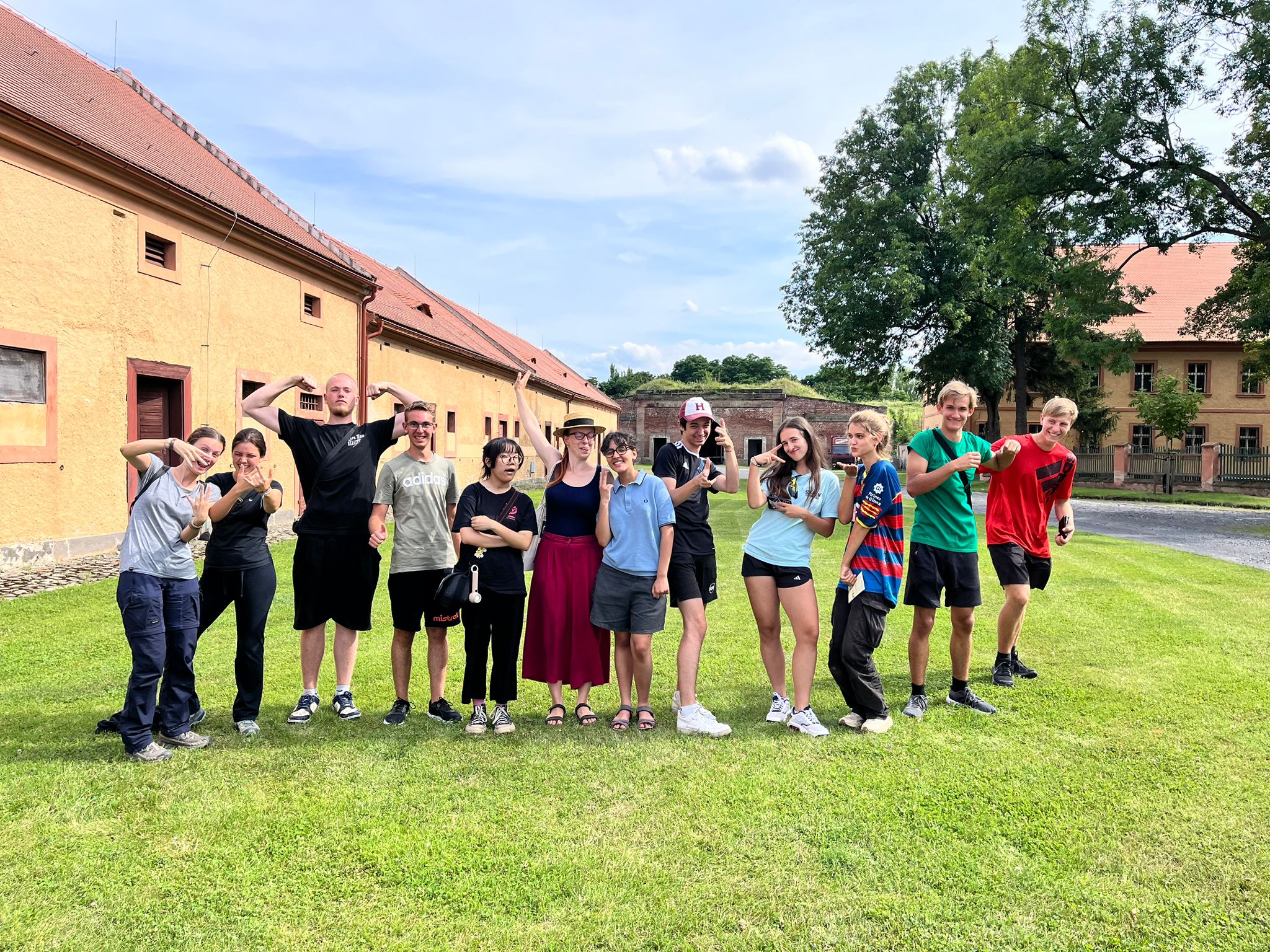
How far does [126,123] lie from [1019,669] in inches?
615

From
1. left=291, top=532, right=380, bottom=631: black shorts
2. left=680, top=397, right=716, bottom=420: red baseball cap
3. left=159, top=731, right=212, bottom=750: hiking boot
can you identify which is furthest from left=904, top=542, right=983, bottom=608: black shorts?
left=159, top=731, right=212, bottom=750: hiking boot

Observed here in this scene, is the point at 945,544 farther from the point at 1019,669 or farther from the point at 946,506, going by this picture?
the point at 1019,669

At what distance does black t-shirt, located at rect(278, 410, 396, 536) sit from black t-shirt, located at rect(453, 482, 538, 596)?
608 mm

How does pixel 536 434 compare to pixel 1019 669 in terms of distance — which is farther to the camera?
pixel 1019 669

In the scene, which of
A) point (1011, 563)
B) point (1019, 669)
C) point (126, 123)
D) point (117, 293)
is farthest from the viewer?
point (126, 123)

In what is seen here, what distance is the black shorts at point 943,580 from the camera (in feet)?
16.1

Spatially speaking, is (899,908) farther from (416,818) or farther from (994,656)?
(994,656)

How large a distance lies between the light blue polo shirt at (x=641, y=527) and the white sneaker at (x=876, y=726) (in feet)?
5.15

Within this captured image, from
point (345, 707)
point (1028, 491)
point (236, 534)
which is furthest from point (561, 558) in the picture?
point (1028, 491)

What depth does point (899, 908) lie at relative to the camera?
9.16 feet

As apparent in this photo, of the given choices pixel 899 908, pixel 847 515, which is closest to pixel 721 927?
pixel 899 908

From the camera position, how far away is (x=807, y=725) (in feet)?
14.9

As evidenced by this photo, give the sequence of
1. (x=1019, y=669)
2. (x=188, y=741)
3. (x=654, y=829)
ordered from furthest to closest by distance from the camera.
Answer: (x=1019, y=669)
(x=188, y=741)
(x=654, y=829)

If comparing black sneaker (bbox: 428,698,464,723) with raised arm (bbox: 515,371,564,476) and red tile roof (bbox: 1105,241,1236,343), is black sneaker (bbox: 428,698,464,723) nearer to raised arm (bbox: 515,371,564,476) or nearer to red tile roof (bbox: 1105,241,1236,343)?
raised arm (bbox: 515,371,564,476)
